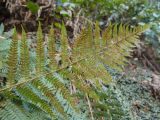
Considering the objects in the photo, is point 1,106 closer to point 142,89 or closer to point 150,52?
point 142,89

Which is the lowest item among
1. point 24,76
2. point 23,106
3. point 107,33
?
point 23,106

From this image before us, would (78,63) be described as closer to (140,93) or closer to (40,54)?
(40,54)

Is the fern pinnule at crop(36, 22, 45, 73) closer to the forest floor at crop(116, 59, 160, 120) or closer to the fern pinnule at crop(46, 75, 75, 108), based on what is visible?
the fern pinnule at crop(46, 75, 75, 108)

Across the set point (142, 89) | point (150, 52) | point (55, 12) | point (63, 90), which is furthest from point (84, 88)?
point (150, 52)

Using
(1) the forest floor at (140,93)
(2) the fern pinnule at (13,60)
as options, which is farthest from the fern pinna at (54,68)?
(1) the forest floor at (140,93)

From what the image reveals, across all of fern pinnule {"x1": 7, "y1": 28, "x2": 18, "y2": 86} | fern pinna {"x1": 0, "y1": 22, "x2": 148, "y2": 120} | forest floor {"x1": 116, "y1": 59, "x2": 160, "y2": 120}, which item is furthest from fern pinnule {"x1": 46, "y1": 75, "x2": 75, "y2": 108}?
forest floor {"x1": 116, "y1": 59, "x2": 160, "y2": 120}

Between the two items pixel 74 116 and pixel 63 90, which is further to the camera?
pixel 74 116

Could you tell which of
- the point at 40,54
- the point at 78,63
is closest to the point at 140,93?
the point at 78,63

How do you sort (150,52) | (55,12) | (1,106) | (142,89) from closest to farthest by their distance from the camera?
(1,106) < (142,89) < (55,12) < (150,52)
